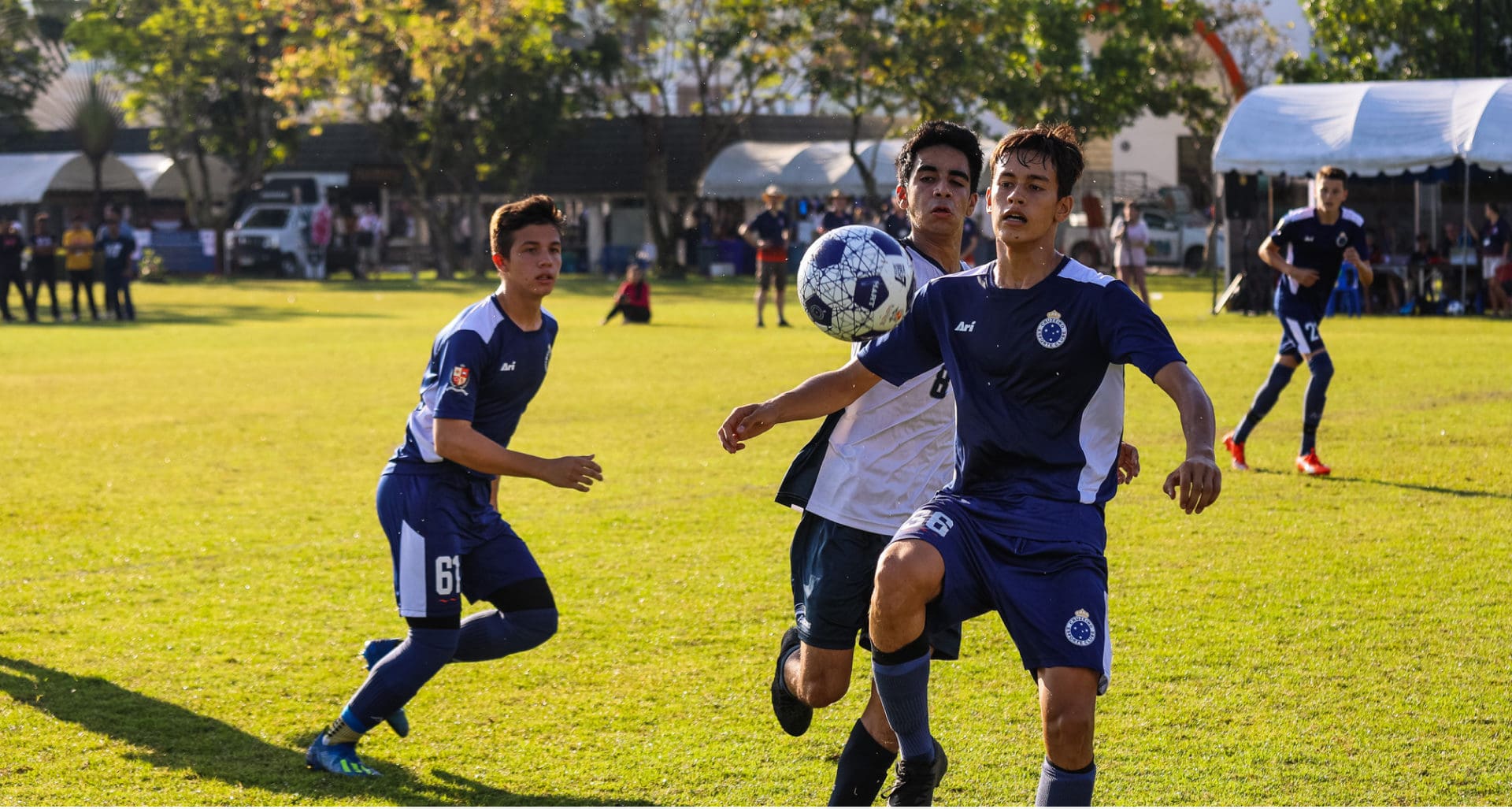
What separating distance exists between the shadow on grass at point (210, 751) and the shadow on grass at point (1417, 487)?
7.47 meters

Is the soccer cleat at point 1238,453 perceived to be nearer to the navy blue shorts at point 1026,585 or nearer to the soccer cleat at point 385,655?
the soccer cleat at point 385,655

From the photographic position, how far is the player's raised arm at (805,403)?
4.86 m

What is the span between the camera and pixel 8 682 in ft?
21.7

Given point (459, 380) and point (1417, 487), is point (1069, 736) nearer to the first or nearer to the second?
point (459, 380)

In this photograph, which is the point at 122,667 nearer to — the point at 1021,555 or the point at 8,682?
the point at 8,682

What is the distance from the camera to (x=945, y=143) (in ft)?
16.8

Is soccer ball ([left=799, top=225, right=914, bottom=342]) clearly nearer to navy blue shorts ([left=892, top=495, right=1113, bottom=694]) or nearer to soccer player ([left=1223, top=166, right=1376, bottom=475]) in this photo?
navy blue shorts ([left=892, top=495, right=1113, bottom=694])

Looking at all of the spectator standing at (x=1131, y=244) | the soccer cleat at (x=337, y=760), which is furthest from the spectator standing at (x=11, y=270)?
the soccer cleat at (x=337, y=760)

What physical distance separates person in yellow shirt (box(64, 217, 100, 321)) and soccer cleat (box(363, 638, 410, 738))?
27.5 m

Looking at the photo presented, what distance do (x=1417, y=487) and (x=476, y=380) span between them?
7.63 metres

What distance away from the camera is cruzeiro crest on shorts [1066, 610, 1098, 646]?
420cm

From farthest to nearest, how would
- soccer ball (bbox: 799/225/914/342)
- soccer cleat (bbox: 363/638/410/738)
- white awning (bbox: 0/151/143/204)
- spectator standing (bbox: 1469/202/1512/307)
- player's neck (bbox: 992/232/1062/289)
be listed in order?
1. white awning (bbox: 0/151/143/204)
2. spectator standing (bbox: 1469/202/1512/307)
3. soccer cleat (bbox: 363/638/410/738)
4. soccer ball (bbox: 799/225/914/342)
5. player's neck (bbox: 992/232/1062/289)

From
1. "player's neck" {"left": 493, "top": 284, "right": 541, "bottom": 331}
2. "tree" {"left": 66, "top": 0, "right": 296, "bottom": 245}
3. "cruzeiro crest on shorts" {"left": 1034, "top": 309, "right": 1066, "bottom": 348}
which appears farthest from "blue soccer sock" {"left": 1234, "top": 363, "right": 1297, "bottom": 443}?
"tree" {"left": 66, "top": 0, "right": 296, "bottom": 245}

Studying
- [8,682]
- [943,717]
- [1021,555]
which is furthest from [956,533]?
[8,682]
